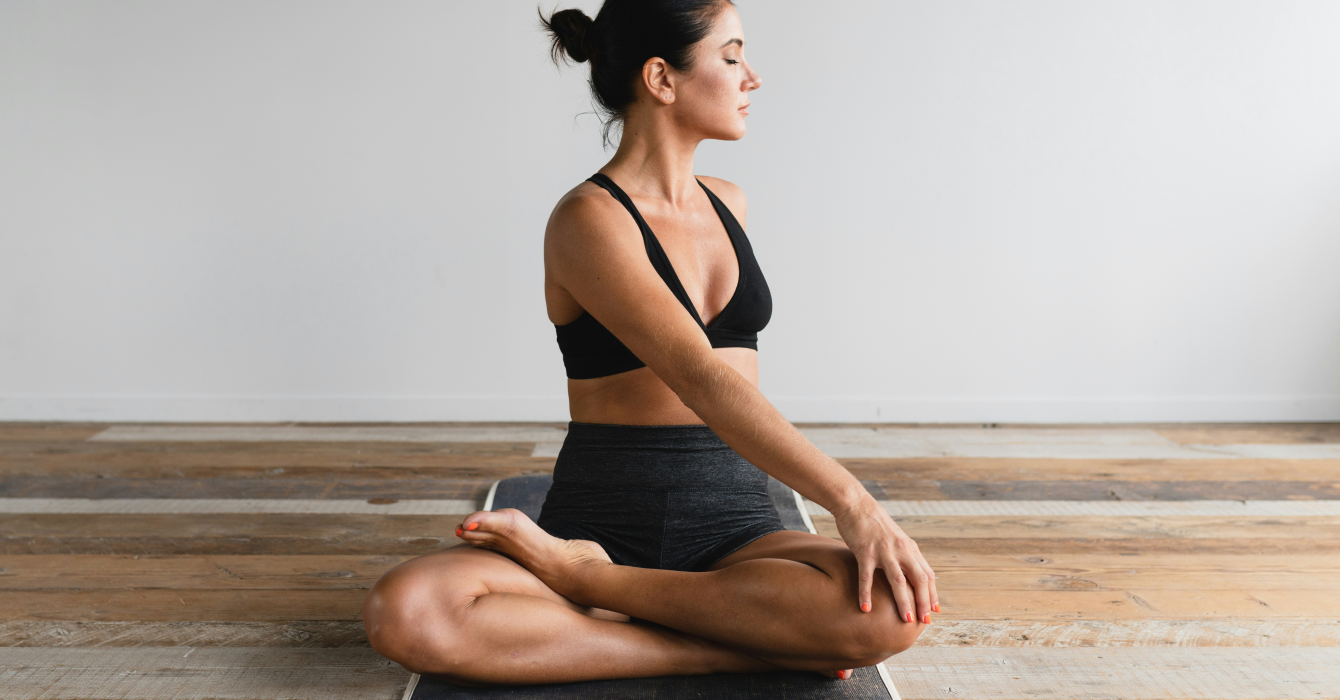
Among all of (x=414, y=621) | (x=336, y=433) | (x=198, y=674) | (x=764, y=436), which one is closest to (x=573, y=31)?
(x=764, y=436)

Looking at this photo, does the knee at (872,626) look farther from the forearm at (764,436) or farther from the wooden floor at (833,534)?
the wooden floor at (833,534)

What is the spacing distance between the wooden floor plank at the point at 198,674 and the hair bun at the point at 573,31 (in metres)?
1.01

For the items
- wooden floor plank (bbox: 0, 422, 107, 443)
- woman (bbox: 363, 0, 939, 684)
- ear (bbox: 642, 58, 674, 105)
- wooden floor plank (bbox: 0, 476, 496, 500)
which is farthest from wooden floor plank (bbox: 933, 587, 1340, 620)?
wooden floor plank (bbox: 0, 422, 107, 443)

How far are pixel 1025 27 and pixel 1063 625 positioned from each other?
2.30m

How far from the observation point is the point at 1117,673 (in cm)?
137

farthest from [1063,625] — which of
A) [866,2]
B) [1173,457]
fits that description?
[866,2]

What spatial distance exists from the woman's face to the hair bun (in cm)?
18

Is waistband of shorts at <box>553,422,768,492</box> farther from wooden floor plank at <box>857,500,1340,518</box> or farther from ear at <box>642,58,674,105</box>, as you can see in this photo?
wooden floor plank at <box>857,500,1340,518</box>

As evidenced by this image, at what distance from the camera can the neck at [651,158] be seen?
4.76 ft

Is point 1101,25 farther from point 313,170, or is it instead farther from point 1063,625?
point 313,170

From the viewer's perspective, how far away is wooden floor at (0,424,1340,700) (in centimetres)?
138

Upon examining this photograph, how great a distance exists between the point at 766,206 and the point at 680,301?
6.31 ft

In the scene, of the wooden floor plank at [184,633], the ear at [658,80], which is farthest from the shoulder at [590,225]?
the wooden floor plank at [184,633]

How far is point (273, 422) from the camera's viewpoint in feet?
10.5
